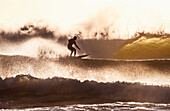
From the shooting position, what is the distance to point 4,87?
65.0 feet

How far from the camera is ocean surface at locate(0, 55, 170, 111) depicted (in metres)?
13.1

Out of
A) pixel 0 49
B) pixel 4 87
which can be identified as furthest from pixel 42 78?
pixel 0 49

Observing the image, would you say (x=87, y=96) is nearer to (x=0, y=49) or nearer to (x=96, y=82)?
(x=96, y=82)

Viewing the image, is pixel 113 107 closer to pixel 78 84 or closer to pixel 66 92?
pixel 66 92

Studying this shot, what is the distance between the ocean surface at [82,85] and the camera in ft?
43.1

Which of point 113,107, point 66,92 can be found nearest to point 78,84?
point 66,92

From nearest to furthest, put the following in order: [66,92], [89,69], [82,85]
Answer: [66,92], [82,85], [89,69]

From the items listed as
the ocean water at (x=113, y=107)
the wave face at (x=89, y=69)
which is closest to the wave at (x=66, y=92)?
the ocean water at (x=113, y=107)

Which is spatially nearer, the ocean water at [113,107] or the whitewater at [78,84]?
the ocean water at [113,107]

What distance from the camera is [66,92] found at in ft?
56.1

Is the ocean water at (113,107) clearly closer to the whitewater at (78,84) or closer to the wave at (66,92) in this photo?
the whitewater at (78,84)

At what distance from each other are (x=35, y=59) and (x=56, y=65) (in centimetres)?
265

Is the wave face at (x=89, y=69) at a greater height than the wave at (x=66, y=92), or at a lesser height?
greater

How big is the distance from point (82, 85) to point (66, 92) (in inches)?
63.9
